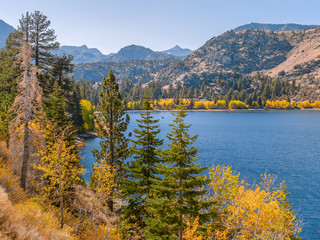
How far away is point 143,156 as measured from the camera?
2350cm

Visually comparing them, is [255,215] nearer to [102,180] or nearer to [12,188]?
[102,180]

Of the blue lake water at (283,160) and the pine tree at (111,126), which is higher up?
the pine tree at (111,126)

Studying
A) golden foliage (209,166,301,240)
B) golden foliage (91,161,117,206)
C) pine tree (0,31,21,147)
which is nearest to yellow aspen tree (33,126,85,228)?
golden foliage (91,161,117,206)

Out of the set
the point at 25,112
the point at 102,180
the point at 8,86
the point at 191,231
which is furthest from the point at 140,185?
the point at 8,86

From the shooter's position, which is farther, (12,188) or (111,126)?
(111,126)

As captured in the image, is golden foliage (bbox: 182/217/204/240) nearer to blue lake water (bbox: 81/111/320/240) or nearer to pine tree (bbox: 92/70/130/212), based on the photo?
blue lake water (bbox: 81/111/320/240)

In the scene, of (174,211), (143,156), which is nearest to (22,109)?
(143,156)

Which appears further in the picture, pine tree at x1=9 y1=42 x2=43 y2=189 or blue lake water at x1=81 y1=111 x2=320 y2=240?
blue lake water at x1=81 y1=111 x2=320 y2=240

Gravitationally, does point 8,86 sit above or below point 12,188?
above

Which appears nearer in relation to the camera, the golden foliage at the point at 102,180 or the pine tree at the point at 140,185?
the golden foliage at the point at 102,180

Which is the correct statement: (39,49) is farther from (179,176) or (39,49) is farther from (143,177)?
(179,176)

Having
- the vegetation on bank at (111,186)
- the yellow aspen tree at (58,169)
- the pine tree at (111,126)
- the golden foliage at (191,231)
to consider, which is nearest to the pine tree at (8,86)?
the vegetation on bank at (111,186)

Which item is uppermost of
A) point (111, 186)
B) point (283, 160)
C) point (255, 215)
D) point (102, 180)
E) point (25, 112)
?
point (25, 112)

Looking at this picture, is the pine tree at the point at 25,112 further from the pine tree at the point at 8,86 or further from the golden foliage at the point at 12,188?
the pine tree at the point at 8,86
